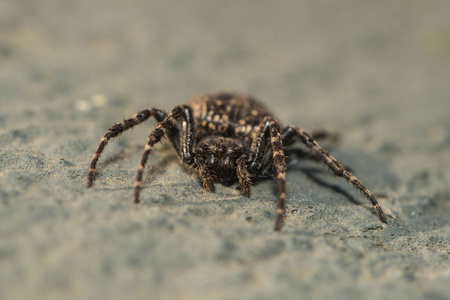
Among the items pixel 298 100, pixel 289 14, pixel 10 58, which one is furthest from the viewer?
pixel 289 14

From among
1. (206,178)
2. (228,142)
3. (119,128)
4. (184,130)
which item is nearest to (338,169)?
(228,142)

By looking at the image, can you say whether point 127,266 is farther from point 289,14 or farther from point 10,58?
point 289,14

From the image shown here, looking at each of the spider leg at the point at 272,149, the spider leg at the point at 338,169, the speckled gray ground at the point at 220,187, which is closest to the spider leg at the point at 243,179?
the speckled gray ground at the point at 220,187

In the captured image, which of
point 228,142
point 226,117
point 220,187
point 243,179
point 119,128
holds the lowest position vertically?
point 220,187

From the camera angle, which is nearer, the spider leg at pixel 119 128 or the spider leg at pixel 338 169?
the spider leg at pixel 119 128

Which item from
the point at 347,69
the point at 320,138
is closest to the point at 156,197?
the point at 320,138

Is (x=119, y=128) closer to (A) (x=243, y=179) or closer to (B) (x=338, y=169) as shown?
(A) (x=243, y=179)

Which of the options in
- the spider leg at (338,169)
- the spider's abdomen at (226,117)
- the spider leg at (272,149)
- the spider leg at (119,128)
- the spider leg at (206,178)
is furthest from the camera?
the spider's abdomen at (226,117)

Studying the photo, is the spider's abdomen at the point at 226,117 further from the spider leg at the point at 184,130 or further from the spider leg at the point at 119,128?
the spider leg at the point at 119,128
